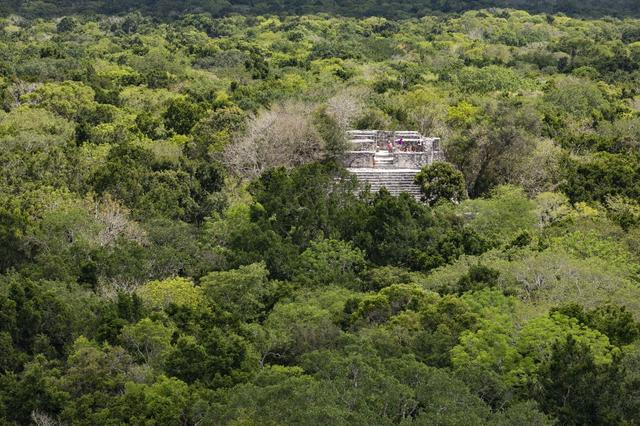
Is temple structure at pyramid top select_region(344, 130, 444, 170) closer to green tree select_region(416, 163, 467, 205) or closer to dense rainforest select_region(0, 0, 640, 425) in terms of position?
dense rainforest select_region(0, 0, 640, 425)

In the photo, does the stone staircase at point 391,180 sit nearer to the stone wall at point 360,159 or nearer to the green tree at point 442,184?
the stone wall at point 360,159

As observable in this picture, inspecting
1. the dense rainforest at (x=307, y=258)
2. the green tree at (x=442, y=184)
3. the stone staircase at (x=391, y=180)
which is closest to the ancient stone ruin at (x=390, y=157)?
the stone staircase at (x=391, y=180)

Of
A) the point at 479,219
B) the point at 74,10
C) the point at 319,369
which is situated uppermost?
the point at 319,369

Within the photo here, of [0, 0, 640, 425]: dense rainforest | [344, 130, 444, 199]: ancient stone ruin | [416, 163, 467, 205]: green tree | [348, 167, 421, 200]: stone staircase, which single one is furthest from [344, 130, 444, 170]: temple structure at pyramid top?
[416, 163, 467, 205]: green tree

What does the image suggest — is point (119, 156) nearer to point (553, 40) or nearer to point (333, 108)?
point (333, 108)

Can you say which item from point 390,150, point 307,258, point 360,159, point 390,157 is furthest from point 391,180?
point 307,258

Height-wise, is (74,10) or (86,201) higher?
(86,201)

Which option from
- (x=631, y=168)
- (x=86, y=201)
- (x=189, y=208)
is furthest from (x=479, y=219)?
(x=86, y=201)

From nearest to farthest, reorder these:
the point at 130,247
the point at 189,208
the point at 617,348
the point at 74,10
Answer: the point at 617,348, the point at 130,247, the point at 189,208, the point at 74,10
